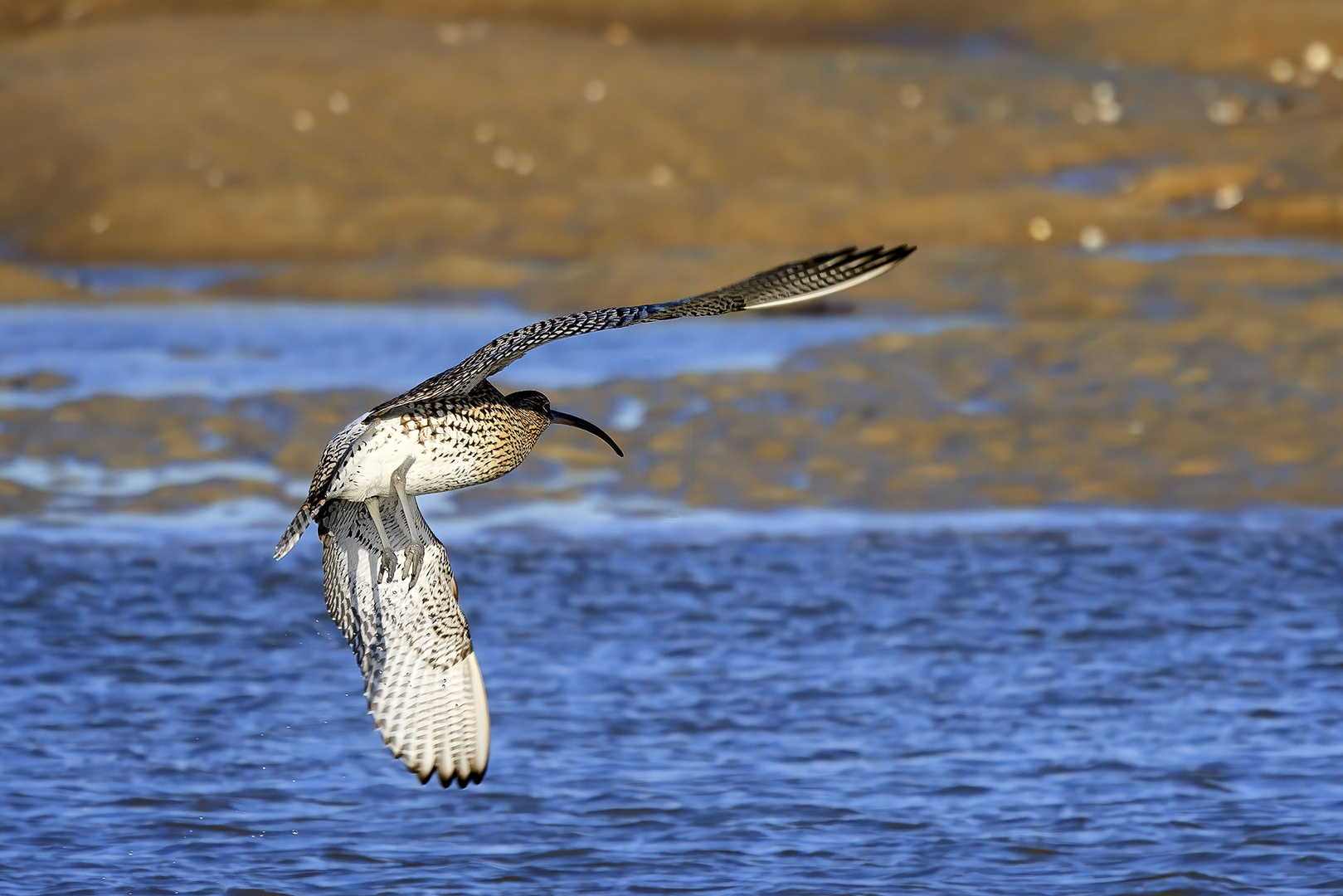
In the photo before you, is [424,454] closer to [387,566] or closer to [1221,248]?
[387,566]

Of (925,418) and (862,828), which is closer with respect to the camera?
(862,828)

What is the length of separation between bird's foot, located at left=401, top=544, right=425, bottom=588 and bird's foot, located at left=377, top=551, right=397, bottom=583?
0.05 metres

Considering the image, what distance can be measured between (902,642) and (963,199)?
10.2 metres

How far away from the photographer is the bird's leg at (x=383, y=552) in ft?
16.7

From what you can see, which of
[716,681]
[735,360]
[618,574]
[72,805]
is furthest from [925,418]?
[72,805]

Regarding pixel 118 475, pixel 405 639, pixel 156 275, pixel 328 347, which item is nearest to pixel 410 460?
pixel 405 639

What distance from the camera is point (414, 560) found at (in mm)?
5141

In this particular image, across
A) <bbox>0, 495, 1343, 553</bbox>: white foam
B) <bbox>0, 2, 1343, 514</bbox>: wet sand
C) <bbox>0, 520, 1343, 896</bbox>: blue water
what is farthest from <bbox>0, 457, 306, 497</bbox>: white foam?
<bbox>0, 520, 1343, 896</bbox>: blue water

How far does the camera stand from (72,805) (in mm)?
6344

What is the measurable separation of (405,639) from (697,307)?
1.25 metres

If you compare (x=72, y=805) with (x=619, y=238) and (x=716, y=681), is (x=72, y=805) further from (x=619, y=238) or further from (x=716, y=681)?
(x=619, y=238)

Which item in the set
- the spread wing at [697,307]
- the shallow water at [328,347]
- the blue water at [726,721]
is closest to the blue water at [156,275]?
the shallow water at [328,347]

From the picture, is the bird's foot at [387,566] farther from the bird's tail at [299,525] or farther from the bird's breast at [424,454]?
the bird's tail at [299,525]

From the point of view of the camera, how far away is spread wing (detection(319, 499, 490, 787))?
5.14 meters
